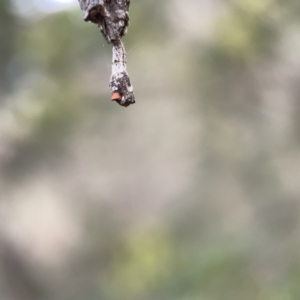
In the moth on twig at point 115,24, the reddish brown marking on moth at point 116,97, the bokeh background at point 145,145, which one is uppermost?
the bokeh background at point 145,145

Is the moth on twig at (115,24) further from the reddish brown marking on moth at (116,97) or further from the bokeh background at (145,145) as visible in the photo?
the bokeh background at (145,145)

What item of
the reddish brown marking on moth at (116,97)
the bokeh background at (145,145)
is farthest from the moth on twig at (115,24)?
the bokeh background at (145,145)

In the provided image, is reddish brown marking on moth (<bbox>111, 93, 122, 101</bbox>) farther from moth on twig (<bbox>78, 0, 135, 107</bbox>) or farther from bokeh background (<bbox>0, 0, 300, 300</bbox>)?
bokeh background (<bbox>0, 0, 300, 300</bbox>)

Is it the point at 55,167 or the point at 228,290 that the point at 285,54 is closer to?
the point at 228,290

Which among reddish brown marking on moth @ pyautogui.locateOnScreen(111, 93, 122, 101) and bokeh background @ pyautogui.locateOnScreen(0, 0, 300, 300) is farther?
bokeh background @ pyautogui.locateOnScreen(0, 0, 300, 300)

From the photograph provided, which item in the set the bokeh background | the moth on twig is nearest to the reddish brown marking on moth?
the moth on twig

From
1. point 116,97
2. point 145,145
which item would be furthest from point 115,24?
point 145,145

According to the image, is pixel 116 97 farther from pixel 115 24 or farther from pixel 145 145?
pixel 145 145

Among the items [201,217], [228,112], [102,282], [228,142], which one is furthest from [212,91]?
[102,282]
